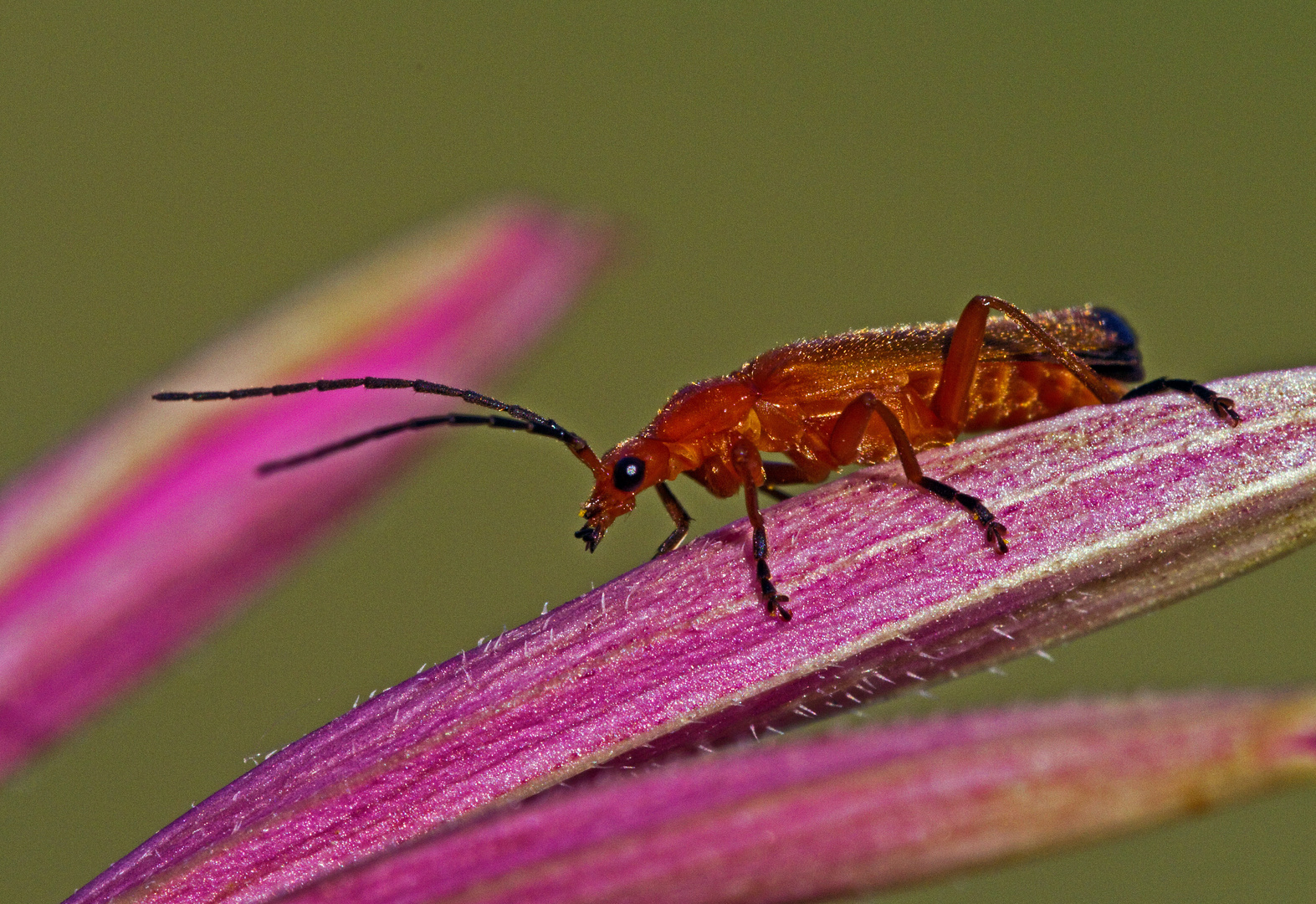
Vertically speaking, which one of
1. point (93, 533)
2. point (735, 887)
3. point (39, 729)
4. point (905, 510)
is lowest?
point (735, 887)

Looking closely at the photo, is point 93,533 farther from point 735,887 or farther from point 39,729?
point 735,887

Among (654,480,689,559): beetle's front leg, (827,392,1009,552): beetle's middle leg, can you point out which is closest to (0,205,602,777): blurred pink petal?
(654,480,689,559): beetle's front leg

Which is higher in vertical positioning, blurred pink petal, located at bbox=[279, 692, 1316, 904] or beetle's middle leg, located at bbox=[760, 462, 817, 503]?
beetle's middle leg, located at bbox=[760, 462, 817, 503]

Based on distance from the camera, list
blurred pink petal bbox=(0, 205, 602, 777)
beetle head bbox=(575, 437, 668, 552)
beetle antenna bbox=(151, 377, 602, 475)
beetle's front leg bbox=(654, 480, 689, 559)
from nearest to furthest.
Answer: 1. blurred pink petal bbox=(0, 205, 602, 777)
2. beetle antenna bbox=(151, 377, 602, 475)
3. beetle head bbox=(575, 437, 668, 552)
4. beetle's front leg bbox=(654, 480, 689, 559)

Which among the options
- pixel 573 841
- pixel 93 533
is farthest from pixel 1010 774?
pixel 93 533

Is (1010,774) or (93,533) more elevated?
(93,533)

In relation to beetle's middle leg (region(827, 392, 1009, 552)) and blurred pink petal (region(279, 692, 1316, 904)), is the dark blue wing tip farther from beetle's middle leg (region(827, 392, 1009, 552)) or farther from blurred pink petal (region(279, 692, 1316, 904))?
blurred pink petal (region(279, 692, 1316, 904))

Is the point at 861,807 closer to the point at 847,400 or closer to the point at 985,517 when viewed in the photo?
the point at 985,517
